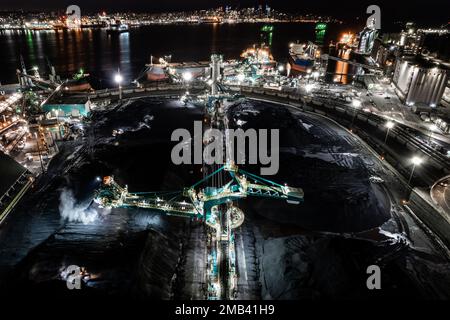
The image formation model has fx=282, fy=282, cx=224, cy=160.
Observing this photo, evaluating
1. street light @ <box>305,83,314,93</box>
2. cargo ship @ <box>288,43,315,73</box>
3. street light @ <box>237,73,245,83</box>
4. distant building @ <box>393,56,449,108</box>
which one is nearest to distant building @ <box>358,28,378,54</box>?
cargo ship @ <box>288,43,315,73</box>

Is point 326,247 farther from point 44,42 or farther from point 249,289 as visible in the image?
point 44,42

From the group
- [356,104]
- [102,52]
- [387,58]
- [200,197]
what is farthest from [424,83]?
[102,52]

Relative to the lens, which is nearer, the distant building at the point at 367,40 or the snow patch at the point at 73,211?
the snow patch at the point at 73,211

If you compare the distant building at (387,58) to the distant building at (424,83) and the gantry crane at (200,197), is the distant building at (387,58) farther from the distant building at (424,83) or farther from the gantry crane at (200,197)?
the gantry crane at (200,197)

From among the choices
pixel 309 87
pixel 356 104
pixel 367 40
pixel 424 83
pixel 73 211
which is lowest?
pixel 73 211

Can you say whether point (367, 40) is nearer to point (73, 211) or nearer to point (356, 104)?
point (356, 104)

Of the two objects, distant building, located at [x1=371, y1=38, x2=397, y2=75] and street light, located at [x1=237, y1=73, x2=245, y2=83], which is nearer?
street light, located at [x1=237, y1=73, x2=245, y2=83]

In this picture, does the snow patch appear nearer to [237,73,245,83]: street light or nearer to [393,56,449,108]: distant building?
[237,73,245,83]: street light

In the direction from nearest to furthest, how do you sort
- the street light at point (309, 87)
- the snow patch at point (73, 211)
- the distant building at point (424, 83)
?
1. the snow patch at point (73, 211)
2. the distant building at point (424, 83)
3. the street light at point (309, 87)

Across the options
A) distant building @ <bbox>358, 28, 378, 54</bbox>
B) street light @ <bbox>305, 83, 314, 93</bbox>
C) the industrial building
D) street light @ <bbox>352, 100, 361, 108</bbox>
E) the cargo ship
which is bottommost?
the industrial building

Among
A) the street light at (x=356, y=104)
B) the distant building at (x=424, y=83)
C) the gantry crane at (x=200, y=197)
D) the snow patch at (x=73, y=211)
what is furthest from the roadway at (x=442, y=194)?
the distant building at (x=424, y=83)

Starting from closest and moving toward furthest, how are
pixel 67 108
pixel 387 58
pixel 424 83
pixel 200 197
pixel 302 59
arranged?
1. pixel 200 197
2. pixel 67 108
3. pixel 424 83
4. pixel 387 58
5. pixel 302 59
